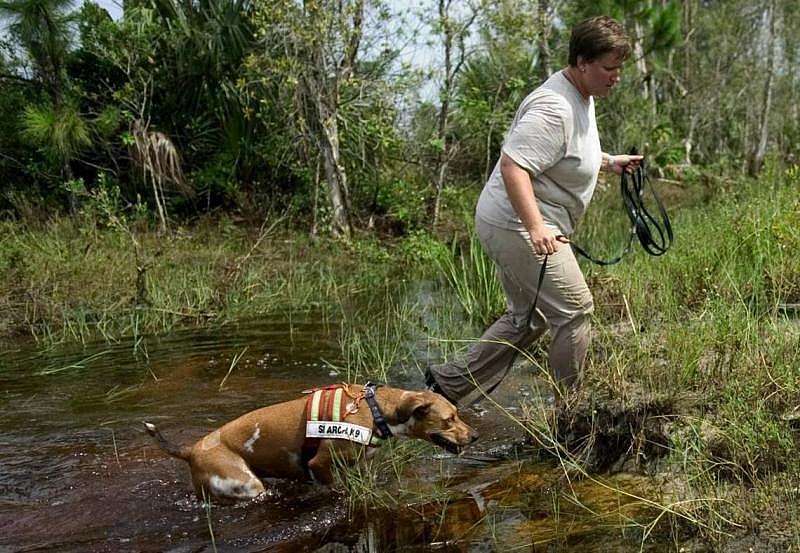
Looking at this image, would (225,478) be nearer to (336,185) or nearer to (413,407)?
(413,407)

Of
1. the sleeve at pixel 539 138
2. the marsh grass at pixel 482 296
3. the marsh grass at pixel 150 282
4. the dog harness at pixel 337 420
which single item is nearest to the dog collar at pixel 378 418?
the dog harness at pixel 337 420

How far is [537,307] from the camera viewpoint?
4.72m

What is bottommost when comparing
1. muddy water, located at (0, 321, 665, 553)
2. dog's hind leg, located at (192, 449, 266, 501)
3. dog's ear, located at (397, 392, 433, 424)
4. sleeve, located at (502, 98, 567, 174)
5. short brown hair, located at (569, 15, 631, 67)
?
muddy water, located at (0, 321, 665, 553)

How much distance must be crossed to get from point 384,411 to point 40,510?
215 cm

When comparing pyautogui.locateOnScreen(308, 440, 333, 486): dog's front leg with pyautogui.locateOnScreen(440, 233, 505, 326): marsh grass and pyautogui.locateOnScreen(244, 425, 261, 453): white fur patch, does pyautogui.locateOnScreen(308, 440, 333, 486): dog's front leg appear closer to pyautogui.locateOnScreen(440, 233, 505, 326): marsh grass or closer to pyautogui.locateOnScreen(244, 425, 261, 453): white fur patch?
pyautogui.locateOnScreen(244, 425, 261, 453): white fur patch

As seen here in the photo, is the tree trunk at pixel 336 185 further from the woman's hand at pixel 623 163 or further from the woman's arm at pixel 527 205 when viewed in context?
the woman's arm at pixel 527 205

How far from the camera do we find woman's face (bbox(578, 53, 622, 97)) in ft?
14.3

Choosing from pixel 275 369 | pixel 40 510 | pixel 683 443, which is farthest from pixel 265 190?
pixel 683 443

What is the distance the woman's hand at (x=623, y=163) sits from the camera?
17.3 feet

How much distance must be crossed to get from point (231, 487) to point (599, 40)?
10.7 feet

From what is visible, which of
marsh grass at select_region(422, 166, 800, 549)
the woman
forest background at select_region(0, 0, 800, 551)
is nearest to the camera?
marsh grass at select_region(422, 166, 800, 549)

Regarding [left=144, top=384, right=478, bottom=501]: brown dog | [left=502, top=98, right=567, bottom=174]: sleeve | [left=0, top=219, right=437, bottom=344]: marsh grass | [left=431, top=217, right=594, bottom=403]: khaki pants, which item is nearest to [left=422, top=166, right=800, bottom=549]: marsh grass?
[left=431, top=217, right=594, bottom=403]: khaki pants

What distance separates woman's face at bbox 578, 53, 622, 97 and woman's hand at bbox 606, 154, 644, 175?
86 cm

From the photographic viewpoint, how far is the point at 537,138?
14.2ft
